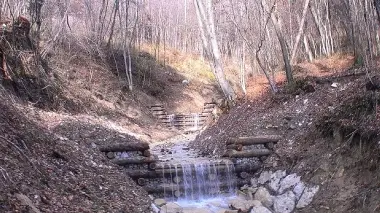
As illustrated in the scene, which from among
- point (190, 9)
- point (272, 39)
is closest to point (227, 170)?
point (272, 39)

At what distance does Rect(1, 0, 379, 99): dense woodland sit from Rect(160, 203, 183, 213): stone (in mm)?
5015

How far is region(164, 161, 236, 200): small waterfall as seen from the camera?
941 cm

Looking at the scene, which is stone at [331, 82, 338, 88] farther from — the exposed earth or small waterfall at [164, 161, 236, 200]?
small waterfall at [164, 161, 236, 200]

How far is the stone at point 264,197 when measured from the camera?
8.38 m

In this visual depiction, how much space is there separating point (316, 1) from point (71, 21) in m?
13.8

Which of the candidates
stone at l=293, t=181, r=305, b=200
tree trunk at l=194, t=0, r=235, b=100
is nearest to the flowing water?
stone at l=293, t=181, r=305, b=200

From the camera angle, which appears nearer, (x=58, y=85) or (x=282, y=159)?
(x=282, y=159)

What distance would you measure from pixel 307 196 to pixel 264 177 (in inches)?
73.6

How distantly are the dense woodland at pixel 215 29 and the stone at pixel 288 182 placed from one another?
121 inches

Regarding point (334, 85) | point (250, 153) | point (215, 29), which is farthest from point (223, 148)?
point (215, 29)

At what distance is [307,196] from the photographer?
7590mm

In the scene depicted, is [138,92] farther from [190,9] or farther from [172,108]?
[190,9]

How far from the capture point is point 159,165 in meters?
9.53

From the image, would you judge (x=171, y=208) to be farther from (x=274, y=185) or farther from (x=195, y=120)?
(x=195, y=120)
